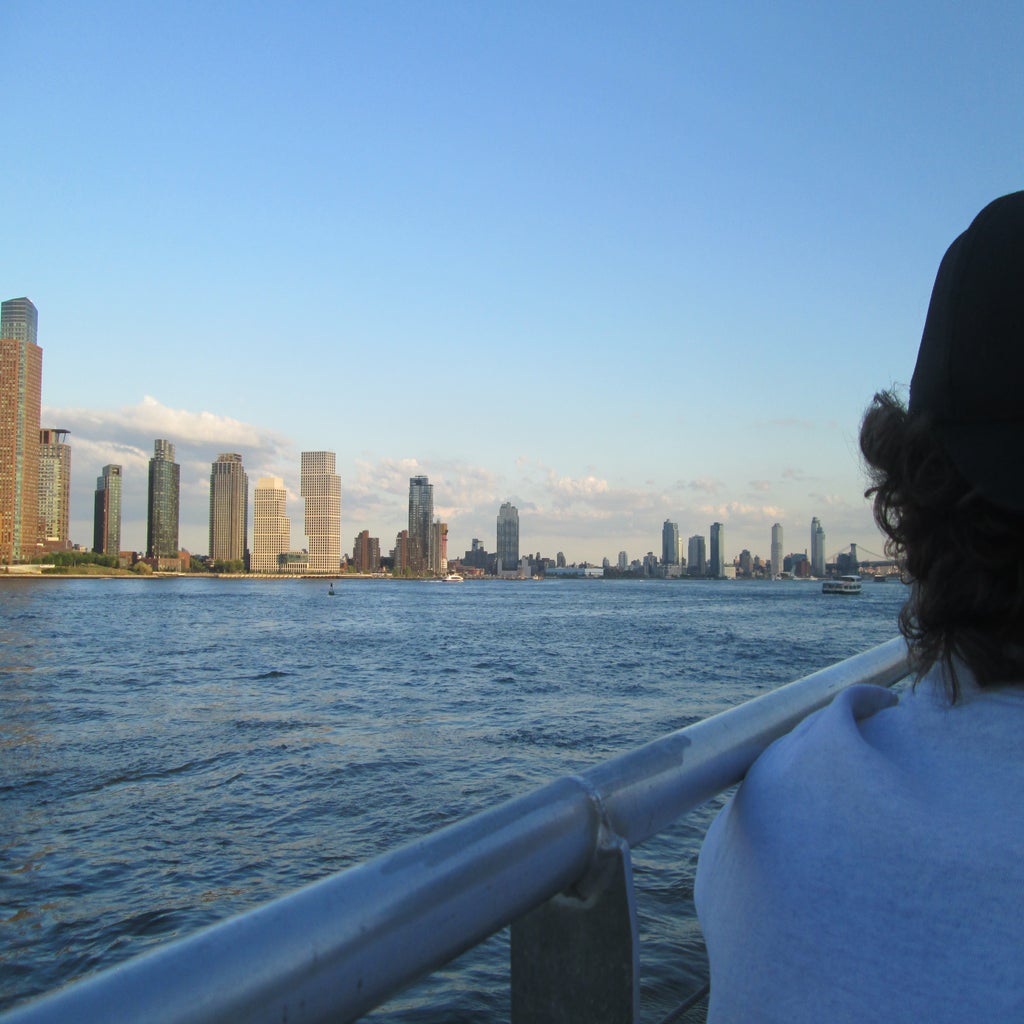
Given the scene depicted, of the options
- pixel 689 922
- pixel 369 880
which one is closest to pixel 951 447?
pixel 369 880

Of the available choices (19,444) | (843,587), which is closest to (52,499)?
(19,444)

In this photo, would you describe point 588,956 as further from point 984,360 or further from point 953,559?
point 984,360

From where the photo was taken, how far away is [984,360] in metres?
0.91

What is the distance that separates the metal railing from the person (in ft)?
0.43

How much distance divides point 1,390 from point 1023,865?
19013 centimetres

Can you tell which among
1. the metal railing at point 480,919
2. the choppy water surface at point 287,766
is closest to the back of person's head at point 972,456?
the metal railing at point 480,919

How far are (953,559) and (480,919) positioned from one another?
0.66m

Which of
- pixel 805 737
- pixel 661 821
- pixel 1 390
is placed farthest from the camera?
pixel 1 390

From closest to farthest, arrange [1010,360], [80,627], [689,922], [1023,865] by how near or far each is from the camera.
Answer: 1. [1023,865]
2. [1010,360]
3. [689,922]
4. [80,627]

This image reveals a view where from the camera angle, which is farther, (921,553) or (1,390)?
(1,390)

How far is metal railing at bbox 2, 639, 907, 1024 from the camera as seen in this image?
0.67 meters

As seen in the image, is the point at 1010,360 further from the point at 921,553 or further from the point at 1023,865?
the point at 1023,865

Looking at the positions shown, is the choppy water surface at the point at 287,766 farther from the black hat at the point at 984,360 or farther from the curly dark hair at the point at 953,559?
the black hat at the point at 984,360

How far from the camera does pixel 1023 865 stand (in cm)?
79
